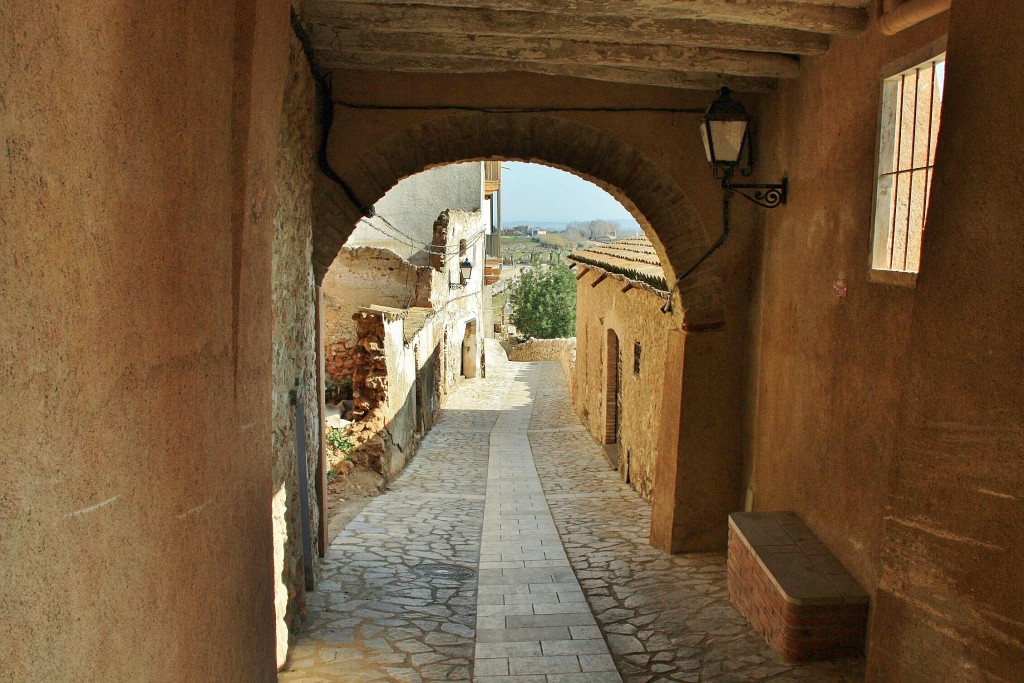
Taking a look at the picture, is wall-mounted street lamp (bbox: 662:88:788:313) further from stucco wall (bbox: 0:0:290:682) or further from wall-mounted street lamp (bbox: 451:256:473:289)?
wall-mounted street lamp (bbox: 451:256:473:289)

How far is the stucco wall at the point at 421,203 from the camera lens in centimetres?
2275

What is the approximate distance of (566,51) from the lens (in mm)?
5793

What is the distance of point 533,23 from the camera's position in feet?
17.0

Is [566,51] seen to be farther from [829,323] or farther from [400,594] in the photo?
[400,594]

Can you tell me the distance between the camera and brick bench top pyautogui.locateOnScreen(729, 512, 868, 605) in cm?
462

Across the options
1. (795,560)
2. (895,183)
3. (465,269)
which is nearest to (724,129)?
(895,183)

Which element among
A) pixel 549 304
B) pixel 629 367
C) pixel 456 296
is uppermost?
pixel 456 296

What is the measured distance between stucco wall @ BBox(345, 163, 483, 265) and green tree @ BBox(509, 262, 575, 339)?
35.4 ft

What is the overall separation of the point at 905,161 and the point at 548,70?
2.92 meters

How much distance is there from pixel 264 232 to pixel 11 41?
1.86 m

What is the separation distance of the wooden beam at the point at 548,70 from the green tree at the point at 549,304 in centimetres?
2895

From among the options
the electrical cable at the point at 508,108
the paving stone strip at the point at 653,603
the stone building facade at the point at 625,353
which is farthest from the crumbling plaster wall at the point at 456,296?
the electrical cable at the point at 508,108

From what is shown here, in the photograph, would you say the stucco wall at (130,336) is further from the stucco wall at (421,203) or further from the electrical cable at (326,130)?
the stucco wall at (421,203)

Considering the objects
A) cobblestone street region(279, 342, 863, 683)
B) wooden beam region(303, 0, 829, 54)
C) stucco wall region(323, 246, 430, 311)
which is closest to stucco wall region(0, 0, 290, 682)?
wooden beam region(303, 0, 829, 54)
